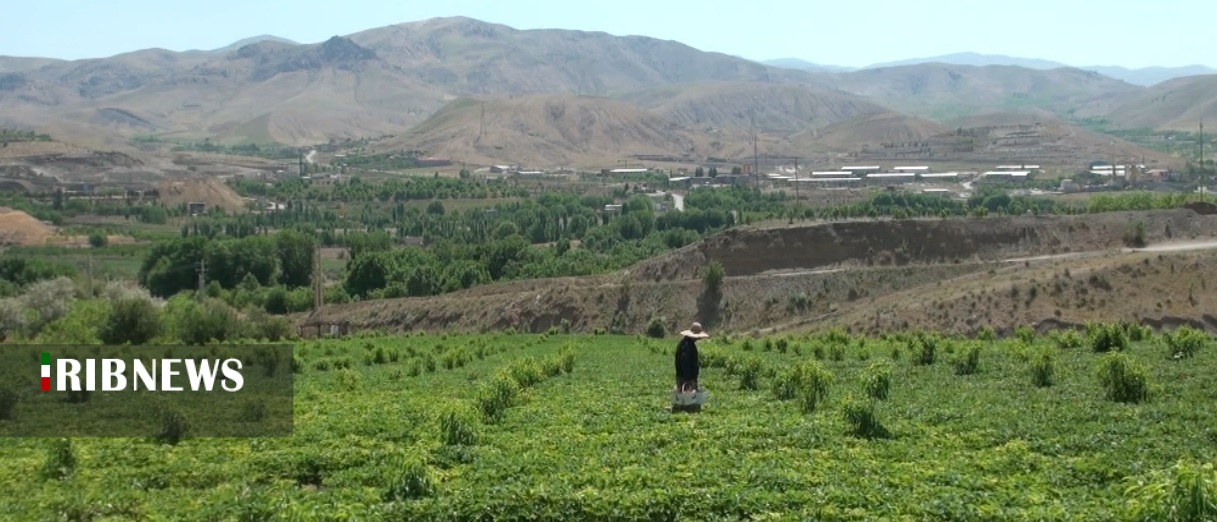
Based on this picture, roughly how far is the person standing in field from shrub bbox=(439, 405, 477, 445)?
4.15 metres

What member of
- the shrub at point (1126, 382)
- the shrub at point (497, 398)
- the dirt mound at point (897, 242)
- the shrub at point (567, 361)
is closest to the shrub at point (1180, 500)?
the shrub at point (1126, 382)

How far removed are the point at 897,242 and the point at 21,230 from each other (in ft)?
316

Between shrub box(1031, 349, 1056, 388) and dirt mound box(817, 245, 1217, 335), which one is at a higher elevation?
shrub box(1031, 349, 1056, 388)

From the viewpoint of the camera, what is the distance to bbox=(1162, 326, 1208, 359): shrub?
28391 mm

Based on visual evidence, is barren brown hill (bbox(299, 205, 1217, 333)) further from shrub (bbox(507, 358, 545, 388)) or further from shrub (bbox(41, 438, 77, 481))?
shrub (bbox(41, 438, 77, 481))

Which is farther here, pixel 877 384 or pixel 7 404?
pixel 7 404

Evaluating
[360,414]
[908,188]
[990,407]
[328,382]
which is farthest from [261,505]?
[908,188]

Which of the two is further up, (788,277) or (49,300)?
(788,277)

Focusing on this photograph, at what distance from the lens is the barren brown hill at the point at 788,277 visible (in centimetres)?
6988

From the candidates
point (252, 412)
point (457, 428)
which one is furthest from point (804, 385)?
point (252, 412)

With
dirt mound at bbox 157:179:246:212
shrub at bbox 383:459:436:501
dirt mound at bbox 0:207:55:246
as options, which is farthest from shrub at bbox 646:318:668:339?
dirt mound at bbox 157:179:246:212

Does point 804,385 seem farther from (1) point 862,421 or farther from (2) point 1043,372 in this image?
(2) point 1043,372

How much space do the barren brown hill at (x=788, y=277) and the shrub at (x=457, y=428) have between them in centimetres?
4827

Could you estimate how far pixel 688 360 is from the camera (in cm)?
2070
